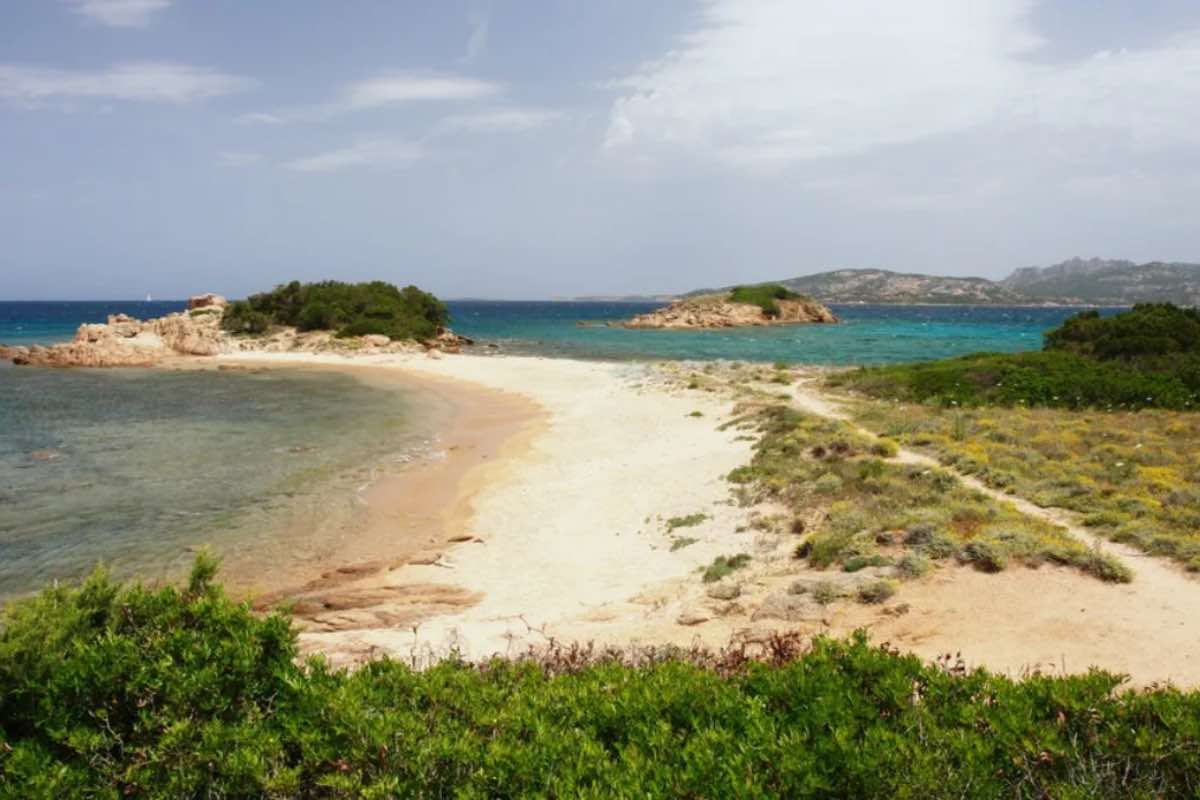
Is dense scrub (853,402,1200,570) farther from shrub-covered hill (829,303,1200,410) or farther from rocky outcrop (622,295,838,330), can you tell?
rocky outcrop (622,295,838,330)

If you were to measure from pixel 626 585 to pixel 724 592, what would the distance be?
1.91m

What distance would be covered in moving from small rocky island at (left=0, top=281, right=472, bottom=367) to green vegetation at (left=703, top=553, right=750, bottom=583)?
50.7m

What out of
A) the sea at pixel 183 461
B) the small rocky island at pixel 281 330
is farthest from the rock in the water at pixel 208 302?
the sea at pixel 183 461

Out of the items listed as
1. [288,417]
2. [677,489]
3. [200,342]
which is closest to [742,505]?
[677,489]

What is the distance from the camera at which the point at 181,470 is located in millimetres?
20594

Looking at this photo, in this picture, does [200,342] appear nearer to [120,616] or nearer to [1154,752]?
[120,616]

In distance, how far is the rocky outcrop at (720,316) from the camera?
356ft

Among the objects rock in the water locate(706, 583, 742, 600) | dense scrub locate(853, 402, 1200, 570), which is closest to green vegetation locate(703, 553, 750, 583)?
rock in the water locate(706, 583, 742, 600)

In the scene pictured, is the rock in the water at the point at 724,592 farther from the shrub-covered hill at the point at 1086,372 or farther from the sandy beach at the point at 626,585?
the shrub-covered hill at the point at 1086,372

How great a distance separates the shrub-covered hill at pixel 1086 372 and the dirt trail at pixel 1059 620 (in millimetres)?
16489

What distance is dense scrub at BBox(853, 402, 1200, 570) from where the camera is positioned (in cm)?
1213

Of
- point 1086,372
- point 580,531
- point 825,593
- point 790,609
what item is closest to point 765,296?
point 1086,372

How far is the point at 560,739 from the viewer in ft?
14.8

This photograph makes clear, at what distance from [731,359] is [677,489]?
4062cm
